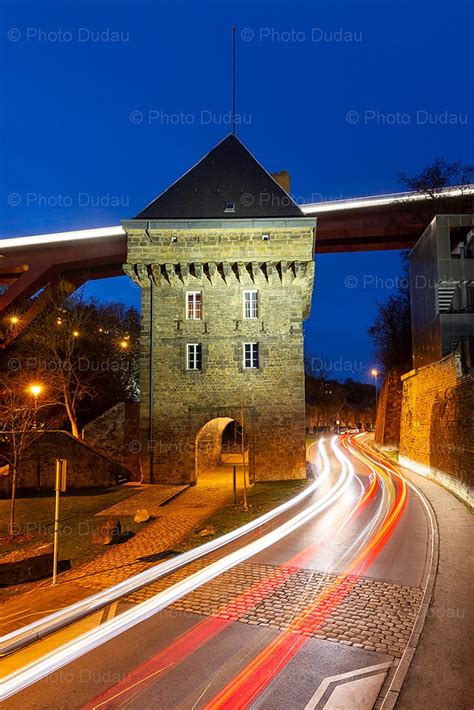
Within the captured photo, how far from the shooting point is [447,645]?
A: 6652mm

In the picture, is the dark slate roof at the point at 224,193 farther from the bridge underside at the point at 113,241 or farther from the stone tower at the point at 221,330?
the bridge underside at the point at 113,241

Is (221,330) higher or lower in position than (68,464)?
higher

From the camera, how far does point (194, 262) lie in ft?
80.7

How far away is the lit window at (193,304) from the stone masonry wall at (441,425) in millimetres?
12562

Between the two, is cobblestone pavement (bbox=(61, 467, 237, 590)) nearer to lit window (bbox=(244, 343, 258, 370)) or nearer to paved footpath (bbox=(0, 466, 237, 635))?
paved footpath (bbox=(0, 466, 237, 635))


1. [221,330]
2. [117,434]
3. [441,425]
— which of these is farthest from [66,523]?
[441,425]

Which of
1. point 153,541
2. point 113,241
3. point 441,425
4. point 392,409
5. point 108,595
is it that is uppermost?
point 113,241

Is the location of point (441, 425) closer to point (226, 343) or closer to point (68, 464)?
point (226, 343)

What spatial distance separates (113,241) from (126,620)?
35852mm

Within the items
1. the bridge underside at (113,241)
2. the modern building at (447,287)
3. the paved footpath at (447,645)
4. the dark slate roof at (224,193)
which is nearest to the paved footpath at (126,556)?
the paved footpath at (447,645)

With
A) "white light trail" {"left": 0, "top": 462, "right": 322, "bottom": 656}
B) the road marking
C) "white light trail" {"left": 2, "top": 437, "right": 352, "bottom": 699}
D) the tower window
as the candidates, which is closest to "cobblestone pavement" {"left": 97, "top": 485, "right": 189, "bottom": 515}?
"white light trail" {"left": 0, "top": 462, "right": 322, "bottom": 656}

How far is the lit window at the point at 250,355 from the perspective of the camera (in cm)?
2486

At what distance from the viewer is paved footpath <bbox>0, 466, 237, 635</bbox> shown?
8570 mm

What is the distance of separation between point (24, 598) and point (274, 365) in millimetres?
17106
